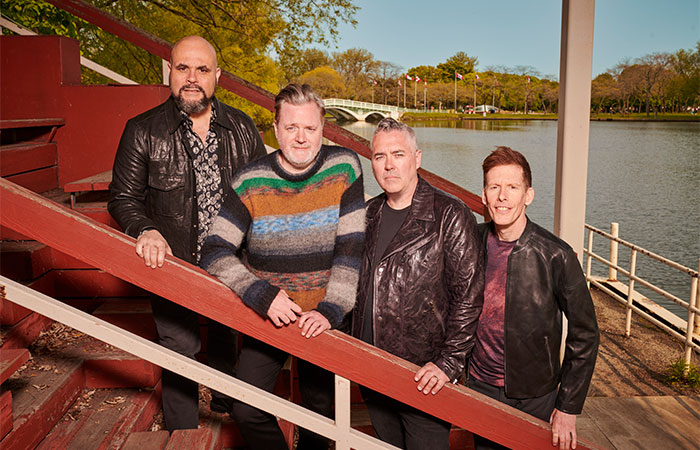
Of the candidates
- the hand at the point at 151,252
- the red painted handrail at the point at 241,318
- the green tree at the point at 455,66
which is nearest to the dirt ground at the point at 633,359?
the red painted handrail at the point at 241,318

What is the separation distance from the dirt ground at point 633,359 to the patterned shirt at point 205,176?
215 inches

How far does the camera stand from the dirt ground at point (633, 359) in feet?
21.8

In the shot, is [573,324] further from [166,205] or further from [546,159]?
[546,159]

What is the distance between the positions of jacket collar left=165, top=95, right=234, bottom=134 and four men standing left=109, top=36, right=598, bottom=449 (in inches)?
15.3

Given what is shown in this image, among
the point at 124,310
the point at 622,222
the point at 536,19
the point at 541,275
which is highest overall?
the point at 536,19

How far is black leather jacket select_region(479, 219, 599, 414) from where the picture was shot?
1.87 m

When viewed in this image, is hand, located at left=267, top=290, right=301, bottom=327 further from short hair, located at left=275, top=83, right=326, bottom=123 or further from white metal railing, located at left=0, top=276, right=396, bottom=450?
short hair, located at left=275, top=83, right=326, bottom=123

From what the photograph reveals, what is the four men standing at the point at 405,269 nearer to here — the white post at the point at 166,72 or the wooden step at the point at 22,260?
the wooden step at the point at 22,260

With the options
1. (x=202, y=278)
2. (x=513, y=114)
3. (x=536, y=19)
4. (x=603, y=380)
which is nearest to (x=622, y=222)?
(x=603, y=380)

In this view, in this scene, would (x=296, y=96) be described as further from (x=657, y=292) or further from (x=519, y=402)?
(x=657, y=292)

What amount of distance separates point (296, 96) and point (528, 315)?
3.51 feet

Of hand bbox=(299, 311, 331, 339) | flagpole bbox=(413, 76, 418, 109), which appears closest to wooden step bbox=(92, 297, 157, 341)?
hand bbox=(299, 311, 331, 339)

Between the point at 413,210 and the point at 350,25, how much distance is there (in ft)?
41.9

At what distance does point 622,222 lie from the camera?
22781 millimetres
